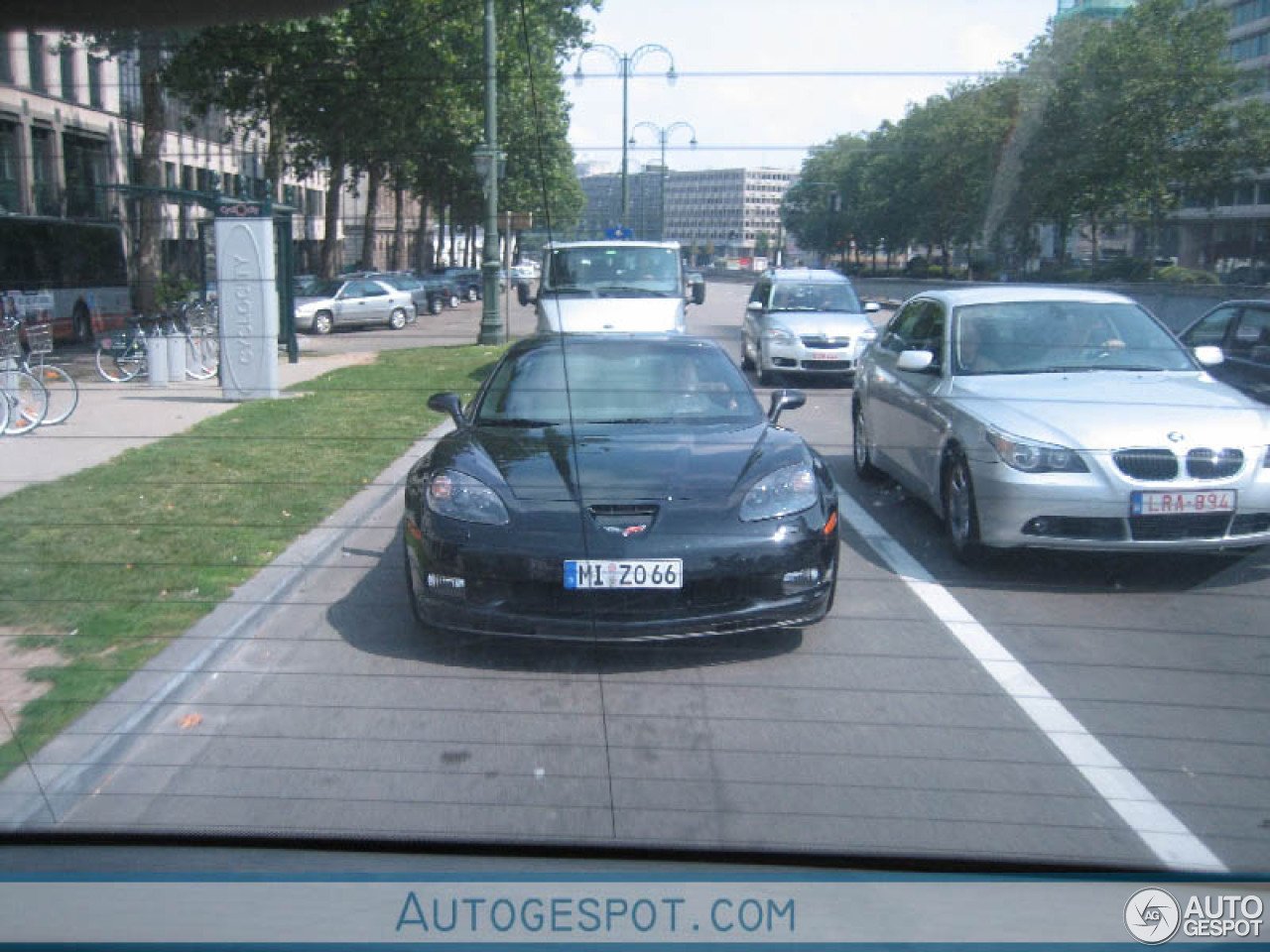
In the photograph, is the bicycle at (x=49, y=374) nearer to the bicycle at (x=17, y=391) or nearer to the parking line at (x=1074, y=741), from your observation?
the bicycle at (x=17, y=391)

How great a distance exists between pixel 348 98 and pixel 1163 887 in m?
4.32

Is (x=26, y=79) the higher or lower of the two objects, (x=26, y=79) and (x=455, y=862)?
the higher

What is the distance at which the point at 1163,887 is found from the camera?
312 cm

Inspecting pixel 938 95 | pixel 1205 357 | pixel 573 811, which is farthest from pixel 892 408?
pixel 573 811

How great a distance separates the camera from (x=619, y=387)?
246 inches

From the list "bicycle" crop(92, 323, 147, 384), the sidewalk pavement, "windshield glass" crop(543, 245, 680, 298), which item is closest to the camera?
the sidewalk pavement

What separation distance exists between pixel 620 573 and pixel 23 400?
Answer: 8120mm

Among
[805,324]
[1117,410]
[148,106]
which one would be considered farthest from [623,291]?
[148,106]

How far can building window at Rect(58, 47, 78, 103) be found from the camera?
146 inches

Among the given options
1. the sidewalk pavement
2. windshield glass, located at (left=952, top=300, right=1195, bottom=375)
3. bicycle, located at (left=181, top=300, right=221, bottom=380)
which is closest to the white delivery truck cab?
the sidewalk pavement

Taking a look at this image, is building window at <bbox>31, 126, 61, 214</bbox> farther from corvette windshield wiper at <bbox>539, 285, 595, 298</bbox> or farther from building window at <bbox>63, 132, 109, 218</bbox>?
corvette windshield wiper at <bbox>539, 285, 595, 298</bbox>

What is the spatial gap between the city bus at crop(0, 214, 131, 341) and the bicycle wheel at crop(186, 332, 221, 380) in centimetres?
622

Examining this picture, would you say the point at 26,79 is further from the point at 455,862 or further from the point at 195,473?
the point at 195,473

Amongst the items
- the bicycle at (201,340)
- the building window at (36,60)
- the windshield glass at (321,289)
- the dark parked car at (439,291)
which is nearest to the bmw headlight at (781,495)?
the building window at (36,60)
